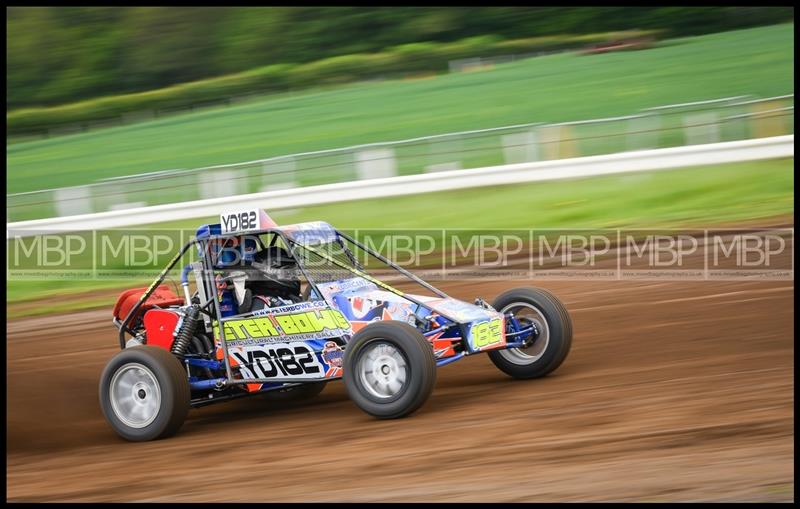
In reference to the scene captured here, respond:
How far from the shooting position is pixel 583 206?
14.4 metres

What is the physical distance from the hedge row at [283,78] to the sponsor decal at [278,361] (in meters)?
16.1

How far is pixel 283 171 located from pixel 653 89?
7668 mm

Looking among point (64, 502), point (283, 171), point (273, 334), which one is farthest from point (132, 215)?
point (64, 502)

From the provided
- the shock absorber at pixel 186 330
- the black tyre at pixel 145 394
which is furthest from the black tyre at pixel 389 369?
the shock absorber at pixel 186 330

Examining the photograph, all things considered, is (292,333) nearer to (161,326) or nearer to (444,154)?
(161,326)

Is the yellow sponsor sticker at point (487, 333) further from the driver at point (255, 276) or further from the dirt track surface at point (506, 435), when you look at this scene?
the driver at point (255, 276)

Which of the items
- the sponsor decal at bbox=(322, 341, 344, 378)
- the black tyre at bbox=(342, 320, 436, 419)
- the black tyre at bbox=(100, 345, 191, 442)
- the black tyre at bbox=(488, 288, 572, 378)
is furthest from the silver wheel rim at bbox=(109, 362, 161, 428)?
the black tyre at bbox=(488, 288, 572, 378)

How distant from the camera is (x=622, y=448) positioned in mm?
5594

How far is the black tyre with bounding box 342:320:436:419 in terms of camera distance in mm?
6492

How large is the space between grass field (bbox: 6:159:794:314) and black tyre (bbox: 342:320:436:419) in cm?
740

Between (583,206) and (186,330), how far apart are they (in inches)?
320

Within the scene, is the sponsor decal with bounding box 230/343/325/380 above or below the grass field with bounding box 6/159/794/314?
below

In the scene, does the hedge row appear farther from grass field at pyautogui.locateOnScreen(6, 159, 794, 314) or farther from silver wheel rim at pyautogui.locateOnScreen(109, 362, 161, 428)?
silver wheel rim at pyautogui.locateOnScreen(109, 362, 161, 428)

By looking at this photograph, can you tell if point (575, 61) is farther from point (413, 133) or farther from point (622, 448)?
point (622, 448)
